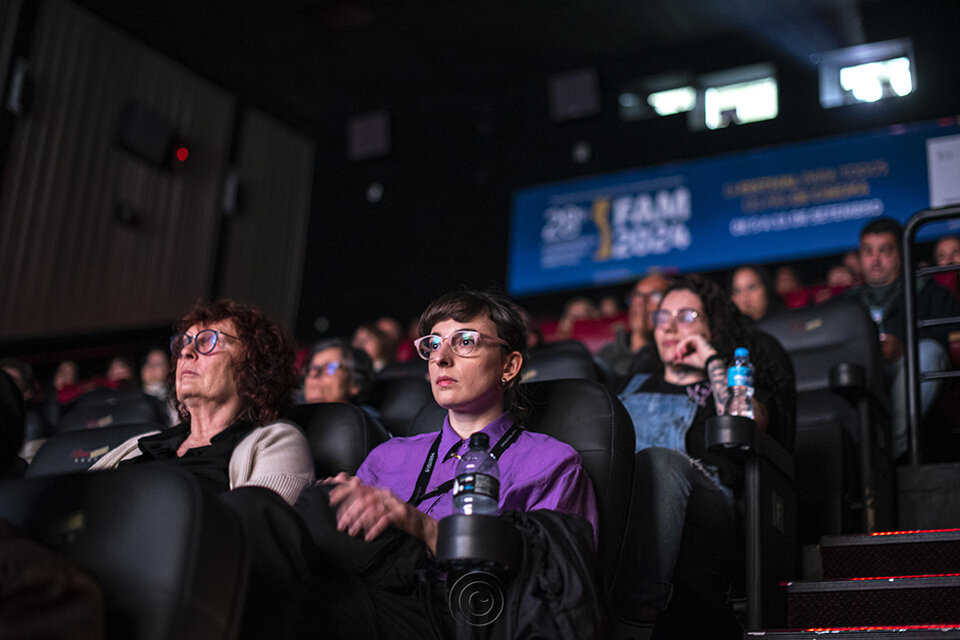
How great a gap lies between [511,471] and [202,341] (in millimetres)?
938

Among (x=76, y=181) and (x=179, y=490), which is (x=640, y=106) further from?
(x=179, y=490)

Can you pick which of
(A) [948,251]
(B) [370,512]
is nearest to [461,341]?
(B) [370,512]

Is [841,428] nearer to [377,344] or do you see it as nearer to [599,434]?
[599,434]

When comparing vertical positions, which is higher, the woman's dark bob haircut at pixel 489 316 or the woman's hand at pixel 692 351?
the woman's hand at pixel 692 351

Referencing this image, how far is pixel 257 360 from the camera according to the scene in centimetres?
242

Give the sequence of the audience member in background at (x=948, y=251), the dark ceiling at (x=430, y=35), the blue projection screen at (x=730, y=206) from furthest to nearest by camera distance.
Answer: the dark ceiling at (x=430, y=35) < the blue projection screen at (x=730, y=206) < the audience member in background at (x=948, y=251)

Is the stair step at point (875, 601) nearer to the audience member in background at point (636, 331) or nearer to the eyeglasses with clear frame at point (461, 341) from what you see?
the eyeglasses with clear frame at point (461, 341)

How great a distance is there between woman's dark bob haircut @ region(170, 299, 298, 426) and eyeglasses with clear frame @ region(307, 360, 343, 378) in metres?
0.87

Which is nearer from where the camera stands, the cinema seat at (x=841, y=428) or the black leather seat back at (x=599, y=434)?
the black leather seat back at (x=599, y=434)

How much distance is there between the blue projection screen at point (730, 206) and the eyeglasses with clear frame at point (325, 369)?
413 cm

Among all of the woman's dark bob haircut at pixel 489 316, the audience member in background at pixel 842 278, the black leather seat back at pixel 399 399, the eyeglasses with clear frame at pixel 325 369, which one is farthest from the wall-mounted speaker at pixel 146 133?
the woman's dark bob haircut at pixel 489 316

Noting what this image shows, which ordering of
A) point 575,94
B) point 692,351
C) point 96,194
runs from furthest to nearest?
point 575,94 < point 96,194 < point 692,351

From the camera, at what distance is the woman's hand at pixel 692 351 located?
2.76 m

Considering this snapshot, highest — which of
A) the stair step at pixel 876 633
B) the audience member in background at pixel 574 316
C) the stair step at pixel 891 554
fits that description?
the audience member in background at pixel 574 316
